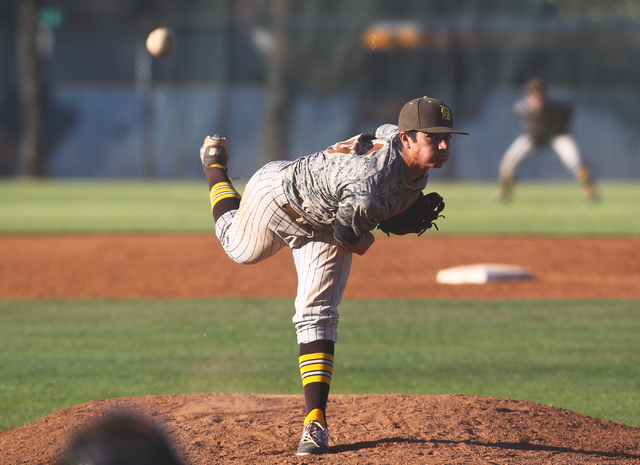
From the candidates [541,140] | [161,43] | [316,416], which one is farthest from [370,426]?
[541,140]

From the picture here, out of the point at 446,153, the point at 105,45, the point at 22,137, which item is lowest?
the point at 446,153

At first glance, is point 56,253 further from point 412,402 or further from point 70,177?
point 70,177

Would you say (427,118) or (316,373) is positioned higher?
(427,118)

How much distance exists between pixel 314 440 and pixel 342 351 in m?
2.09

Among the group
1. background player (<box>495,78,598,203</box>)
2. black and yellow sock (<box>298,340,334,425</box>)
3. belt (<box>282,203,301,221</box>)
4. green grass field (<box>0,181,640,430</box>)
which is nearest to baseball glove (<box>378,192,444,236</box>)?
belt (<box>282,203,301,221</box>)

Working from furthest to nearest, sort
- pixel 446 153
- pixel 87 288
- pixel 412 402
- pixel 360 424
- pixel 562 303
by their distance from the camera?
pixel 87 288, pixel 562 303, pixel 412 402, pixel 360 424, pixel 446 153

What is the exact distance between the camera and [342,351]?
16.8 ft

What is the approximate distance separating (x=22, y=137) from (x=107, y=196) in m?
5.77

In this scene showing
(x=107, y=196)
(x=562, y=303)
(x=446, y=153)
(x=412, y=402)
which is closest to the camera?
(x=446, y=153)

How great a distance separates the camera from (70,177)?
20953 millimetres

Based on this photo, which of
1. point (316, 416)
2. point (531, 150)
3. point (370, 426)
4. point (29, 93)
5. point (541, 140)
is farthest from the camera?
point (29, 93)

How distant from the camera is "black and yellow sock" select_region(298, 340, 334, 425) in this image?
3.21 m

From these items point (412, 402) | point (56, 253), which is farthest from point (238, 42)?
point (412, 402)

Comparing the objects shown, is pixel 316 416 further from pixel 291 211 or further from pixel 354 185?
pixel 354 185
